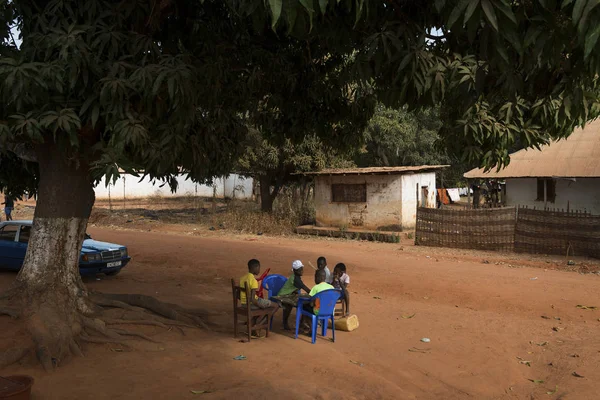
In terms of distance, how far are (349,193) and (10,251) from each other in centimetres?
1310

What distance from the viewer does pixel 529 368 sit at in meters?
7.09

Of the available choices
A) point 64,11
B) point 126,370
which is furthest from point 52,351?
point 64,11

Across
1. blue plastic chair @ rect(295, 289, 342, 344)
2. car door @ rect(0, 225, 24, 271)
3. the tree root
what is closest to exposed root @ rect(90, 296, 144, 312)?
the tree root

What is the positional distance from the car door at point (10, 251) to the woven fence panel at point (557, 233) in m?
13.8

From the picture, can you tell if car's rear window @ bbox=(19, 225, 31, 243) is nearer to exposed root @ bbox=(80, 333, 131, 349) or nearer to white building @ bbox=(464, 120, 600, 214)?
exposed root @ bbox=(80, 333, 131, 349)

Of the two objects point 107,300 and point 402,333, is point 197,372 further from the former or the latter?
point 402,333

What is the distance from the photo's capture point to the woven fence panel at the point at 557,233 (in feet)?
49.9

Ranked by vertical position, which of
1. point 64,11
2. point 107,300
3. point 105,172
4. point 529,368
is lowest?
point 529,368

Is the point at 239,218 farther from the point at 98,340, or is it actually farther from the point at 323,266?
the point at 98,340

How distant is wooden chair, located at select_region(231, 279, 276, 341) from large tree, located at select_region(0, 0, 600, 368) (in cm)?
116

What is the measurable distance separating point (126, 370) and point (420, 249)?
13.1 metres

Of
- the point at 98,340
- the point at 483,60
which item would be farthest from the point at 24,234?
the point at 483,60

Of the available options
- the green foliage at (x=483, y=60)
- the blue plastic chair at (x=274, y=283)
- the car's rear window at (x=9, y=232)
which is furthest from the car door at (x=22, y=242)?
the green foliage at (x=483, y=60)

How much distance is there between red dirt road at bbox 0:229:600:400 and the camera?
19.3 feet
